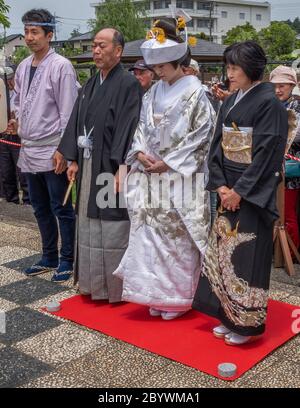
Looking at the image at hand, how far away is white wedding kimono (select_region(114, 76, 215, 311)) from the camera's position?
3.32 meters

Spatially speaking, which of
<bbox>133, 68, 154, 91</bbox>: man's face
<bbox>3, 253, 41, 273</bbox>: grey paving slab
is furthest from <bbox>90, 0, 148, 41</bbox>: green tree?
<bbox>3, 253, 41, 273</bbox>: grey paving slab

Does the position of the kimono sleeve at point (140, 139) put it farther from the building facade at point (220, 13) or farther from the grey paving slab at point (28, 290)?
the building facade at point (220, 13)

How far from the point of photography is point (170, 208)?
3.40 m

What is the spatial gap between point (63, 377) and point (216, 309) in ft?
3.17

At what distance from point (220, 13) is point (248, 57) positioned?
255ft

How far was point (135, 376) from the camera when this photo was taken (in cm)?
282

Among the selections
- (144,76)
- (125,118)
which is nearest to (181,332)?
(125,118)

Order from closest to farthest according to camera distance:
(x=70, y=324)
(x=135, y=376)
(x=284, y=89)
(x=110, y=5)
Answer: (x=135, y=376), (x=70, y=324), (x=284, y=89), (x=110, y=5)

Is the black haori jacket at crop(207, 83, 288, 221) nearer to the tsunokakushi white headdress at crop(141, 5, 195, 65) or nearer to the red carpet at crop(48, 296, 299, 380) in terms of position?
the tsunokakushi white headdress at crop(141, 5, 195, 65)

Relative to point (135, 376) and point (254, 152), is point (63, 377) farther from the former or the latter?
point (254, 152)

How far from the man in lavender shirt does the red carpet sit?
67 cm

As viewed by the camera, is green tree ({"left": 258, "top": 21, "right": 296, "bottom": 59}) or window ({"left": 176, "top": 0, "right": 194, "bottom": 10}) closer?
green tree ({"left": 258, "top": 21, "right": 296, "bottom": 59})
